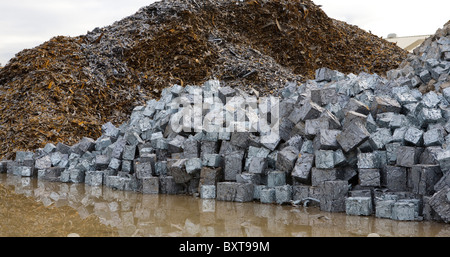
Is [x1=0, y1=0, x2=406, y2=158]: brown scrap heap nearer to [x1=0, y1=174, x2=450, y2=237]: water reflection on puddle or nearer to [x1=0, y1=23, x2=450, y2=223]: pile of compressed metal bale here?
[x1=0, y1=23, x2=450, y2=223]: pile of compressed metal bale

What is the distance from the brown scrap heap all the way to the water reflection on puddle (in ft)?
11.9

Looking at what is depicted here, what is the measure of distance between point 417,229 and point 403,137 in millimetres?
1102

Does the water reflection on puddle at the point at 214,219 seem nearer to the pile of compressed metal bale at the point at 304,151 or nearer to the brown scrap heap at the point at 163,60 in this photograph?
the pile of compressed metal bale at the point at 304,151

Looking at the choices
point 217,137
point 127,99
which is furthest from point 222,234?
point 127,99

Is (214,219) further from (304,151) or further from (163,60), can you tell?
(163,60)

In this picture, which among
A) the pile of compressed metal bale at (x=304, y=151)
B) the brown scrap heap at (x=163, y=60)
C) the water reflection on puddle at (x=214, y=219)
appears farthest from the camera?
the brown scrap heap at (x=163, y=60)

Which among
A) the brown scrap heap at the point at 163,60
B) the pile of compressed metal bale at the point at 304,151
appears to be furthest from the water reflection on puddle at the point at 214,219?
the brown scrap heap at the point at 163,60

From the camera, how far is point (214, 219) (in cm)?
378

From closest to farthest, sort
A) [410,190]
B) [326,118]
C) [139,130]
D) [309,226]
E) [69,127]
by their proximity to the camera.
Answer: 1. [309,226]
2. [410,190]
3. [326,118]
4. [139,130]
5. [69,127]

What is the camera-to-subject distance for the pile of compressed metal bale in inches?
156

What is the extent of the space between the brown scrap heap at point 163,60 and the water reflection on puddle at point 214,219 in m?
3.63

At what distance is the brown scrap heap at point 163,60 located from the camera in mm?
8469

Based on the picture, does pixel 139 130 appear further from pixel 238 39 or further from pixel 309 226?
pixel 238 39
